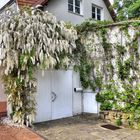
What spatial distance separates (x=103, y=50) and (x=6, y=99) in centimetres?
404

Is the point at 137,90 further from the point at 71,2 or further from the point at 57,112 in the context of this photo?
the point at 71,2

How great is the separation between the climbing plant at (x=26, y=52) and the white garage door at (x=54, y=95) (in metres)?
0.66

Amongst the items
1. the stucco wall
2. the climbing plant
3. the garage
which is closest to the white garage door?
the garage

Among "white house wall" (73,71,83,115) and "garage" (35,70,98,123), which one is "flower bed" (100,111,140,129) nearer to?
"garage" (35,70,98,123)

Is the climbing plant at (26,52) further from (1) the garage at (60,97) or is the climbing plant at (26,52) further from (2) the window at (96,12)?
(2) the window at (96,12)

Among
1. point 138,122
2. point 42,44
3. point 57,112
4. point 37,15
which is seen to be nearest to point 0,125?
point 57,112

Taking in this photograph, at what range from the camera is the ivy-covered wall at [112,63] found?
833cm

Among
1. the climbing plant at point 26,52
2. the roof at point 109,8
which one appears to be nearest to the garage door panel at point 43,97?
the climbing plant at point 26,52

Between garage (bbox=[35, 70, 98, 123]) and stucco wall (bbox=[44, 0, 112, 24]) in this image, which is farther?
stucco wall (bbox=[44, 0, 112, 24])

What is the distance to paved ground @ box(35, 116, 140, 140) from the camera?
6.99 m

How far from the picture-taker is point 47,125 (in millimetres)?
8414

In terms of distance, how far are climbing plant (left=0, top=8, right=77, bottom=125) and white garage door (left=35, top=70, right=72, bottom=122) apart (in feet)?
2.17

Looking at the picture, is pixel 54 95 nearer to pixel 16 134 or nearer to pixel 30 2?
pixel 16 134

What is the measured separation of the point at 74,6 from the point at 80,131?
28.7 ft
